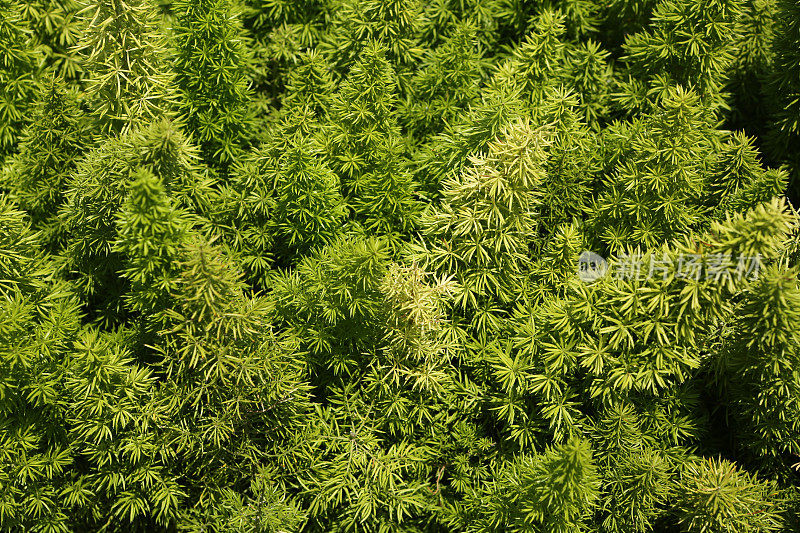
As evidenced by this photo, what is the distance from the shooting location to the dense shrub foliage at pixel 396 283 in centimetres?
232

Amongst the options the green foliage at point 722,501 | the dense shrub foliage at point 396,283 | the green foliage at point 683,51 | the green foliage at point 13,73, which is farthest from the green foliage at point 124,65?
the green foliage at point 722,501

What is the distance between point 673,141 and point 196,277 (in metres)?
1.62

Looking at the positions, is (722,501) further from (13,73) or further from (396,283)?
(13,73)

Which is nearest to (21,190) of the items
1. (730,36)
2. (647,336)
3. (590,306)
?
(590,306)

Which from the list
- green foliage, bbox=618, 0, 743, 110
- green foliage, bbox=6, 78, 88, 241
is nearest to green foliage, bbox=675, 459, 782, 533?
green foliage, bbox=618, 0, 743, 110

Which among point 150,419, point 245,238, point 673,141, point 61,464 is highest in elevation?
point 673,141

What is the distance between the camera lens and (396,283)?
228 centimetres

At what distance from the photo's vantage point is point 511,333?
8.61 ft

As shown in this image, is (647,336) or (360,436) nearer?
(647,336)

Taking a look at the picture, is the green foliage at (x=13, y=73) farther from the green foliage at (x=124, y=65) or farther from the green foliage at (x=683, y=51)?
the green foliage at (x=683, y=51)

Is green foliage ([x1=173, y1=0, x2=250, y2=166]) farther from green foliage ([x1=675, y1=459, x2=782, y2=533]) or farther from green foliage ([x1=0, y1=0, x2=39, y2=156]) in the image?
green foliage ([x1=675, y1=459, x2=782, y2=533])

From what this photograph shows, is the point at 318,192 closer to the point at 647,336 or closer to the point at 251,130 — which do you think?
the point at 251,130

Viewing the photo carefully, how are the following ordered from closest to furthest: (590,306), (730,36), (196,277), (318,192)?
(196,277), (590,306), (318,192), (730,36)

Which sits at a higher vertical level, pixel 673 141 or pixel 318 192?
pixel 673 141
